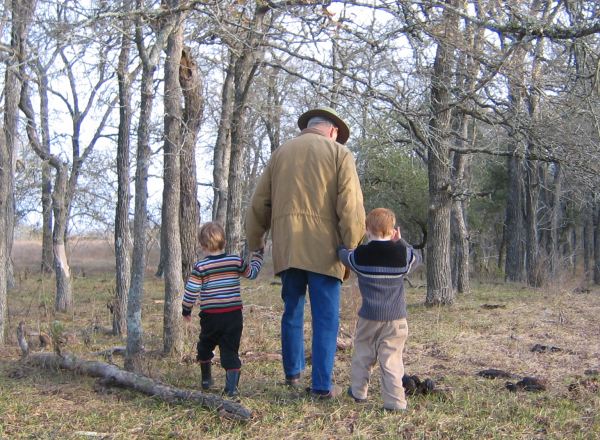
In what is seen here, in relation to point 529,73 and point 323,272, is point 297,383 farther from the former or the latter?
point 529,73

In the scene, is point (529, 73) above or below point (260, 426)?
above

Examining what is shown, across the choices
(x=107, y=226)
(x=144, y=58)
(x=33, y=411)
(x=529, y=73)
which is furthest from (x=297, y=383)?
(x=107, y=226)

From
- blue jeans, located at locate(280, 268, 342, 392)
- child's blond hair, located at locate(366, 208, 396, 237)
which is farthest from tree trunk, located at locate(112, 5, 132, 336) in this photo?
child's blond hair, located at locate(366, 208, 396, 237)

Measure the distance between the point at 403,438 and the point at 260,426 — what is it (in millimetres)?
880

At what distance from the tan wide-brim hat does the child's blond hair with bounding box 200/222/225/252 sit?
1093mm

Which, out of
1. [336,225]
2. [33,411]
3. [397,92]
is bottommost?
[33,411]

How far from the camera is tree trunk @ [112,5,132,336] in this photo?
8414 millimetres

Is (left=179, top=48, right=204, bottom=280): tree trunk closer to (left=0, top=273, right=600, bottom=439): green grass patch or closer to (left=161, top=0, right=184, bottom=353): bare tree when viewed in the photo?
(left=161, top=0, right=184, bottom=353): bare tree

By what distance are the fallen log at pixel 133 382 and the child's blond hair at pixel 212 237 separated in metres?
1.03

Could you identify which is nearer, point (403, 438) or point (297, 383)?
point (403, 438)

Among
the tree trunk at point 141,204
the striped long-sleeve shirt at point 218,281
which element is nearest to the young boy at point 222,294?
the striped long-sleeve shirt at point 218,281

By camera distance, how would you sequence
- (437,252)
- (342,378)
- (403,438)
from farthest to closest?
(437,252) < (342,378) < (403,438)

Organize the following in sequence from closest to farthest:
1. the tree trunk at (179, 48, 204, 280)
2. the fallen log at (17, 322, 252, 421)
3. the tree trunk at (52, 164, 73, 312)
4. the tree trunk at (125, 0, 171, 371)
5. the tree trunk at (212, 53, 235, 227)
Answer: the fallen log at (17, 322, 252, 421)
the tree trunk at (125, 0, 171, 371)
the tree trunk at (179, 48, 204, 280)
the tree trunk at (52, 164, 73, 312)
the tree trunk at (212, 53, 235, 227)

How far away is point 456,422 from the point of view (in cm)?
436
